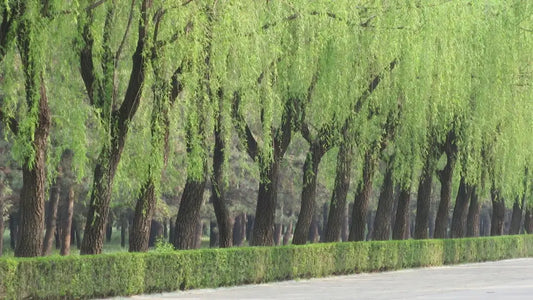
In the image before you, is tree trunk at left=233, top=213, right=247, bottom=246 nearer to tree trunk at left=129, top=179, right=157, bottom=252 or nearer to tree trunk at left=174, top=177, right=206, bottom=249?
tree trunk at left=174, top=177, right=206, bottom=249

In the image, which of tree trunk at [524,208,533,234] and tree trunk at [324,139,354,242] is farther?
tree trunk at [524,208,533,234]

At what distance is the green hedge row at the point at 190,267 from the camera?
17.5 metres

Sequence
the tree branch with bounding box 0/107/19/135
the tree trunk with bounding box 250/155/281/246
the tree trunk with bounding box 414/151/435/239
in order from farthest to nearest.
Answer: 1. the tree trunk with bounding box 414/151/435/239
2. the tree trunk with bounding box 250/155/281/246
3. the tree branch with bounding box 0/107/19/135

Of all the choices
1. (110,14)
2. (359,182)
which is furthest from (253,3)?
(359,182)

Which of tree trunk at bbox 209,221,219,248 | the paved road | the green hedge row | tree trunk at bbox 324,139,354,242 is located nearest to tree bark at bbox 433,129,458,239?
the green hedge row

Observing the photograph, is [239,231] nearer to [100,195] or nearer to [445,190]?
[445,190]

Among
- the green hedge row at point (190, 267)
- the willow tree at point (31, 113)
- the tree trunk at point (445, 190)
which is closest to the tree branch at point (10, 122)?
the willow tree at point (31, 113)

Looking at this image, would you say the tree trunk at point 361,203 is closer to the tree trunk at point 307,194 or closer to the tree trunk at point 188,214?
the tree trunk at point 307,194

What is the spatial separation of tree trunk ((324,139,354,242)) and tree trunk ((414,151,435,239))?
Result: 16.3ft

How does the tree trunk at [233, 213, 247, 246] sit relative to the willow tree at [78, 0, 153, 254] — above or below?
below

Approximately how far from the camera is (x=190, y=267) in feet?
72.3

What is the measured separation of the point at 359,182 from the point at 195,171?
36.4ft

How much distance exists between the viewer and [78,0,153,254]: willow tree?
63.0ft

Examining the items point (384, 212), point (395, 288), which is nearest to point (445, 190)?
point (384, 212)
